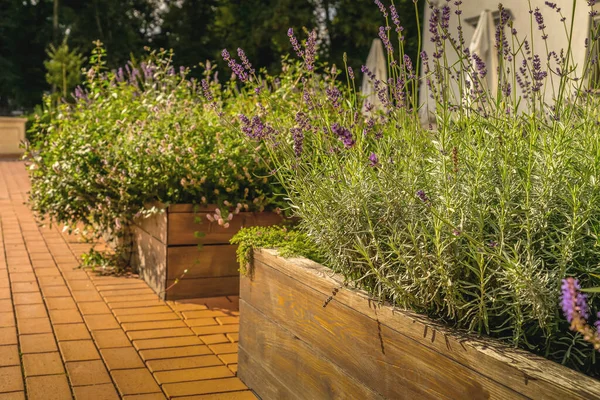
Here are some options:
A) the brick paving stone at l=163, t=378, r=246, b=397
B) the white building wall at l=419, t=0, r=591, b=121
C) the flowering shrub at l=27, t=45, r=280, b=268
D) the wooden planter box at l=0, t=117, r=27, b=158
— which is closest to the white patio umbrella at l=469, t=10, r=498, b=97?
Result: the white building wall at l=419, t=0, r=591, b=121

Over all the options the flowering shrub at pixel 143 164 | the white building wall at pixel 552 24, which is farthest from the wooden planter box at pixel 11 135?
the flowering shrub at pixel 143 164

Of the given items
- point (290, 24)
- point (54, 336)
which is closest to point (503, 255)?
point (54, 336)

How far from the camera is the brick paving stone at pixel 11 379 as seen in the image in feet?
9.53

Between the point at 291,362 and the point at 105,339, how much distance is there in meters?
1.39

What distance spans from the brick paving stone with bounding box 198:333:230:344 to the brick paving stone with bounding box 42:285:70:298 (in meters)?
1.22

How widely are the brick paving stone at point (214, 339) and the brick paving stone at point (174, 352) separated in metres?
0.09

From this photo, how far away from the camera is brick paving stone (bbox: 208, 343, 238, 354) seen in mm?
3487

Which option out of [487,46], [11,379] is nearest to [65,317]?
[11,379]

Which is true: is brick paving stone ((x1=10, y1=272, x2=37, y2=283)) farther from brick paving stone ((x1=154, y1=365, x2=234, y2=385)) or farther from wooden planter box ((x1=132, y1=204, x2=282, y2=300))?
brick paving stone ((x1=154, y1=365, x2=234, y2=385))

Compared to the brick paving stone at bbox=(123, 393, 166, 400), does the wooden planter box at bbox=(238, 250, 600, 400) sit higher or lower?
higher

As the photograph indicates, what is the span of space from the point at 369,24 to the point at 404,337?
903 inches

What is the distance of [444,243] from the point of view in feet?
6.21

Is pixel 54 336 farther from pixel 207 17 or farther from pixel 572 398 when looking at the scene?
pixel 207 17

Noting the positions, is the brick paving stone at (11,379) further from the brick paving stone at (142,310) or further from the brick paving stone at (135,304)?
the brick paving stone at (135,304)
